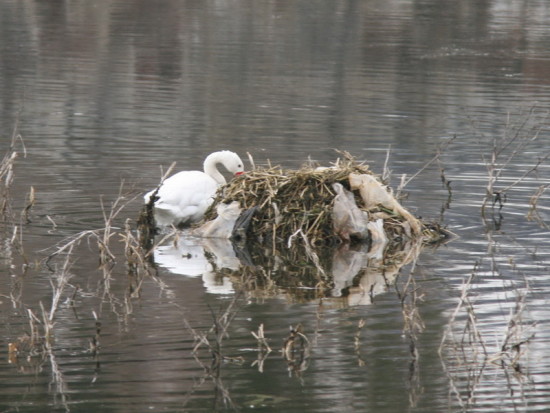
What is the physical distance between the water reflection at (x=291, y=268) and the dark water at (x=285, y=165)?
79 millimetres

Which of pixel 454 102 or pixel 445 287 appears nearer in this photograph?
pixel 445 287

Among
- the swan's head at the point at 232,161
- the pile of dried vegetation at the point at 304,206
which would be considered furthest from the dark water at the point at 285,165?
the swan's head at the point at 232,161

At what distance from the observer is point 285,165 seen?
17.0 m

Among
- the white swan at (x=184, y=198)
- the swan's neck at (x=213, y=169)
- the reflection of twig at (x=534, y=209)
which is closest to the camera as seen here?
the white swan at (x=184, y=198)

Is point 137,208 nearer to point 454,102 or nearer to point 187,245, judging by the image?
point 187,245

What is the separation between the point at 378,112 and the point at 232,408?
15.5 m

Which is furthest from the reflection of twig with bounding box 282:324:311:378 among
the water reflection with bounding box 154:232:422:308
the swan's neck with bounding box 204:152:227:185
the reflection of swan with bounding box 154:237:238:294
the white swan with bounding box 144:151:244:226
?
the swan's neck with bounding box 204:152:227:185

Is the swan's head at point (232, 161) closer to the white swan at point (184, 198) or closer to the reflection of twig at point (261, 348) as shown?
the white swan at point (184, 198)

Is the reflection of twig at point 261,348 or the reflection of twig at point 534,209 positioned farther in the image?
the reflection of twig at point 534,209

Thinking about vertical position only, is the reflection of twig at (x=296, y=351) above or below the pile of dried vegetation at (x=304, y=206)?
above

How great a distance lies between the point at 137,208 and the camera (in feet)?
47.7

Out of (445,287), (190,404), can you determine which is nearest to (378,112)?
(445,287)

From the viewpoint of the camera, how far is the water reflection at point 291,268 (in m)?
10.9

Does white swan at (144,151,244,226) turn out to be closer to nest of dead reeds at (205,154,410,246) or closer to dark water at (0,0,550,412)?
nest of dead reeds at (205,154,410,246)
